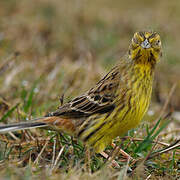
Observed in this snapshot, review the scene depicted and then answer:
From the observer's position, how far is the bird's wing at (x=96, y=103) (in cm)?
402

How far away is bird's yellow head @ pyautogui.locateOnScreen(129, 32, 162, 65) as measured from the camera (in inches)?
155

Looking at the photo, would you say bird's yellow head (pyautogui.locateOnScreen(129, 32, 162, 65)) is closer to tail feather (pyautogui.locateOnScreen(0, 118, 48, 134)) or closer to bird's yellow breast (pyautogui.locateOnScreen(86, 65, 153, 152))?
bird's yellow breast (pyautogui.locateOnScreen(86, 65, 153, 152))

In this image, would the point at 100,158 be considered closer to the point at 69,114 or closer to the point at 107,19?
the point at 69,114

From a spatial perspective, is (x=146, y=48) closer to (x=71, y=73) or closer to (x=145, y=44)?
(x=145, y=44)

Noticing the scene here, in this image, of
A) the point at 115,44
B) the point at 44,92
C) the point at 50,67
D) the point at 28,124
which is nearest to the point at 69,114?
the point at 28,124

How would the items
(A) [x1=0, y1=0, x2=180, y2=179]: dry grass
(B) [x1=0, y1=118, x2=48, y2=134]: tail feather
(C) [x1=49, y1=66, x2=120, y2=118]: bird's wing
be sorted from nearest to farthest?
1. (B) [x1=0, y1=118, x2=48, y2=134]: tail feather
2. (A) [x1=0, y1=0, x2=180, y2=179]: dry grass
3. (C) [x1=49, y1=66, x2=120, y2=118]: bird's wing

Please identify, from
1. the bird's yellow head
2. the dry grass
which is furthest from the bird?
the dry grass

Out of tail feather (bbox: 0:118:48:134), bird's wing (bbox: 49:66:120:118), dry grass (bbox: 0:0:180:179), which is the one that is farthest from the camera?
bird's wing (bbox: 49:66:120:118)

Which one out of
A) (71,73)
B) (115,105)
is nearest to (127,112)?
(115,105)

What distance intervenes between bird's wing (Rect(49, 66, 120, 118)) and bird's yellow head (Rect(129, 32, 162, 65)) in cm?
30

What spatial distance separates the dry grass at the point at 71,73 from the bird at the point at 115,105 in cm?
18

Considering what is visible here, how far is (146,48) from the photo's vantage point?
3.92m

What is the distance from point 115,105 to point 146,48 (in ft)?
2.03

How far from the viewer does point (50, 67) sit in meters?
6.81
